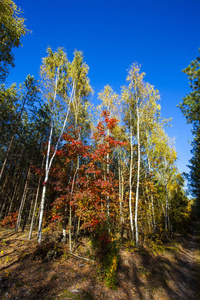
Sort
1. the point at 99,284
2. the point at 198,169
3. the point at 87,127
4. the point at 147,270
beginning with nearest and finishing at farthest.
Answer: the point at 99,284, the point at 147,270, the point at 87,127, the point at 198,169

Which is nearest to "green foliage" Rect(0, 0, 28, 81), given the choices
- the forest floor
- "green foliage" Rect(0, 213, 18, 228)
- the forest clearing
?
the forest clearing

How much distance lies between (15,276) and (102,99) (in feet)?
41.9

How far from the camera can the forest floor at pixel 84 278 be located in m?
4.16

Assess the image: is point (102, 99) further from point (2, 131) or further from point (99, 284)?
point (99, 284)

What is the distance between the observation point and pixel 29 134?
15.4 m

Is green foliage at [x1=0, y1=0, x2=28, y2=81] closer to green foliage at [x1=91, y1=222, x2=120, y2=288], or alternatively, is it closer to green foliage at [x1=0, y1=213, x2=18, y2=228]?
green foliage at [x1=91, y1=222, x2=120, y2=288]

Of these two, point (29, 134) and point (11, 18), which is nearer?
point (11, 18)

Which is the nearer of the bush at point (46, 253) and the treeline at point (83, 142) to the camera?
the bush at point (46, 253)

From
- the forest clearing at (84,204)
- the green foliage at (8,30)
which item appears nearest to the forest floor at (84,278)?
the forest clearing at (84,204)

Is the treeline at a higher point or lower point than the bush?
higher

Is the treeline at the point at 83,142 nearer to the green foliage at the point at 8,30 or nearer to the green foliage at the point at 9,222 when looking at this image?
the green foliage at the point at 9,222

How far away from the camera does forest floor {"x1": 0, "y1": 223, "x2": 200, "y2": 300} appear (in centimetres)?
416

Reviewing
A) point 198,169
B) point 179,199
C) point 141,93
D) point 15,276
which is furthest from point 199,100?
point 179,199

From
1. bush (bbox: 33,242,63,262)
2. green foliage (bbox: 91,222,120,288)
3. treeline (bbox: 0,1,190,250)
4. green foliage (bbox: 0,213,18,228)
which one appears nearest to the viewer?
green foliage (bbox: 91,222,120,288)
